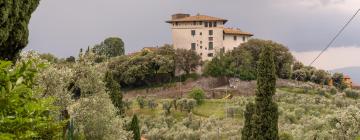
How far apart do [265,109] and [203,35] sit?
8348cm

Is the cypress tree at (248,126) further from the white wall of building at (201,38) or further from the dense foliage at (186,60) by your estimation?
the white wall of building at (201,38)

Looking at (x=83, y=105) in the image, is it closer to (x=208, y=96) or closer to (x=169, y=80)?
(x=208, y=96)

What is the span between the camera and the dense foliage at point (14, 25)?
1627 centimetres

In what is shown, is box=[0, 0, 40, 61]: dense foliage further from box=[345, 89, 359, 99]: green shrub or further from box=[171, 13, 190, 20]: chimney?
box=[171, 13, 190, 20]: chimney

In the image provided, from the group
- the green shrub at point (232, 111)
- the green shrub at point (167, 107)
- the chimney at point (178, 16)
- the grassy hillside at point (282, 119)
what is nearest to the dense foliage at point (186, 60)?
the grassy hillside at point (282, 119)

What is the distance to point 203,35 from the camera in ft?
416

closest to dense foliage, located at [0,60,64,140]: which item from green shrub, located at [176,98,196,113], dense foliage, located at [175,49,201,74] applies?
green shrub, located at [176,98,196,113]

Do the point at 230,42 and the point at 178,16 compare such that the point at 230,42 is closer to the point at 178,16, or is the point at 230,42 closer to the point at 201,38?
the point at 201,38

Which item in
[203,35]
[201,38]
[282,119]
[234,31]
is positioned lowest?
[282,119]

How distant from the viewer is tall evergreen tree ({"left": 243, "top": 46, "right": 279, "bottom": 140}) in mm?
43625

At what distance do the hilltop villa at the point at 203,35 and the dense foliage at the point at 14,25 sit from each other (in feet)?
350

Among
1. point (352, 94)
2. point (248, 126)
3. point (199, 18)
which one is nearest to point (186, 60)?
point (199, 18)

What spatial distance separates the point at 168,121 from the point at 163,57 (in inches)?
1202

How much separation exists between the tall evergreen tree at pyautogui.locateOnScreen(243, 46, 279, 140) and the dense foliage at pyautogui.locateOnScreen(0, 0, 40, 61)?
27765mm
